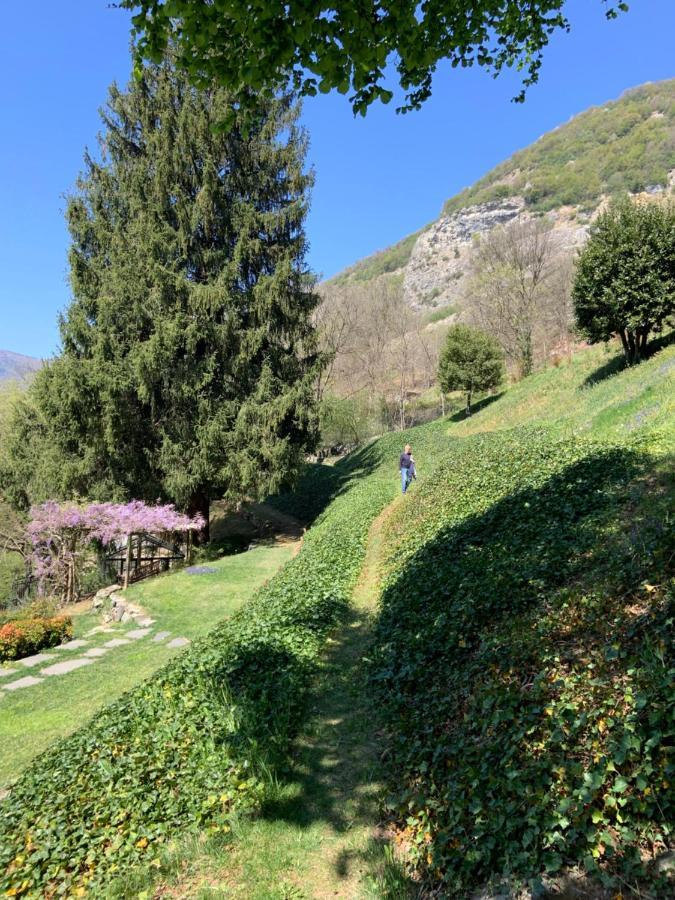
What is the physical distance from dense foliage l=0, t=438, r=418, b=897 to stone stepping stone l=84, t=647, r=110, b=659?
10.6 ft

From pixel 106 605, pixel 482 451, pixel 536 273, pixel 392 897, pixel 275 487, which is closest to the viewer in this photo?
pixel 392 897

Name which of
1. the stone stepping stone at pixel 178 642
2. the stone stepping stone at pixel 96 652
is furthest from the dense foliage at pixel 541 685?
the stone stepping stone at pixel 96 652

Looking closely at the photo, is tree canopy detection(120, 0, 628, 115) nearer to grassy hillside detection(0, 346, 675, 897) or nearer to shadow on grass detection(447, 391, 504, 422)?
grassy hillside detection(0, 346, 675, 897)

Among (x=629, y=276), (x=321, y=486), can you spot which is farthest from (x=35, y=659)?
(x=629, y=276)

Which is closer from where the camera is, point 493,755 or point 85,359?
point 493,755

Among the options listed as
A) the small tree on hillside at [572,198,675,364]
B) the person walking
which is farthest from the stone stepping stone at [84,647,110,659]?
the small tree on hillside at [572,198,675,364]

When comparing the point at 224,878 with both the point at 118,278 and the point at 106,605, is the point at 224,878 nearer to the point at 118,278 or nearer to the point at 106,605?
the point at 106,605

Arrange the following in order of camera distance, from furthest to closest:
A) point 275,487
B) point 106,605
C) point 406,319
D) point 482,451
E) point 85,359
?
point 406,319
point 275,487
point 85,359
point 482,451
point 106,605

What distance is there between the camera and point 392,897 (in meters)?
3.25

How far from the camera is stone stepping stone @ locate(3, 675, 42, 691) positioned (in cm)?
901

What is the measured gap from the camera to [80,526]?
16.3m

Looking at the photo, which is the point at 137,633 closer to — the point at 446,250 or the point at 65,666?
the point at 65,666

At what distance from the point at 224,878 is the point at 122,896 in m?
0.78

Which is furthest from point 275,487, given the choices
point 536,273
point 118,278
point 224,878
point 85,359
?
point 536,273
